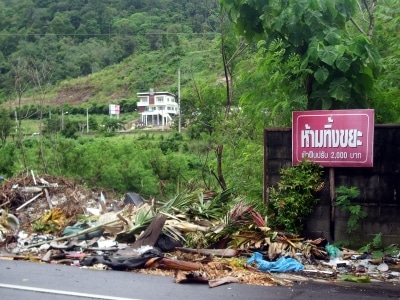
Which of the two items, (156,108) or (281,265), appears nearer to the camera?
(281,265)

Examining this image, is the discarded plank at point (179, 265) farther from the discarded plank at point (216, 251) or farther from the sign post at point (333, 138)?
the sign post at point (333, 138)

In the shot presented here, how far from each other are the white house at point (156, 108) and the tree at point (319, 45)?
27114 mm

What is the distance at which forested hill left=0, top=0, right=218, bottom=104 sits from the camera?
4412cm

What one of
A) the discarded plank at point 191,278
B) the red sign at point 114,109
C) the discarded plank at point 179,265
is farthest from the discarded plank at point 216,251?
the red sign at point 114,109

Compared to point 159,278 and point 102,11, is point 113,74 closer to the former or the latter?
point 102,11

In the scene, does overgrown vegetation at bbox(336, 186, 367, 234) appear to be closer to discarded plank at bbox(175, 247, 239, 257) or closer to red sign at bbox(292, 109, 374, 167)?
red sign at bbox(292, 109, 374, 167)

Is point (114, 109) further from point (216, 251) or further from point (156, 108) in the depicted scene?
point (216, 251)

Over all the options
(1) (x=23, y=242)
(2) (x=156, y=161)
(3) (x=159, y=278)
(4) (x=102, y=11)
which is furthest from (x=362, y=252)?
(4) (x=102, y=11)

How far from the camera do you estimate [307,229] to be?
377 inches

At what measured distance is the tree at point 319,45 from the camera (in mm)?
9297

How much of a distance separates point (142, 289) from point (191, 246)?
2.62 metres

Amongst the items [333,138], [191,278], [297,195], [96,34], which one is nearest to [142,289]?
[191,278]

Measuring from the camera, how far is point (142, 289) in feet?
22.8

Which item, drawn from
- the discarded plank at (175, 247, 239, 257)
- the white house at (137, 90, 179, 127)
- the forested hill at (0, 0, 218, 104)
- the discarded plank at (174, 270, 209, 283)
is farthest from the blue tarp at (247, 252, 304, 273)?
the forested hill at (0, 0, 218, 104)
